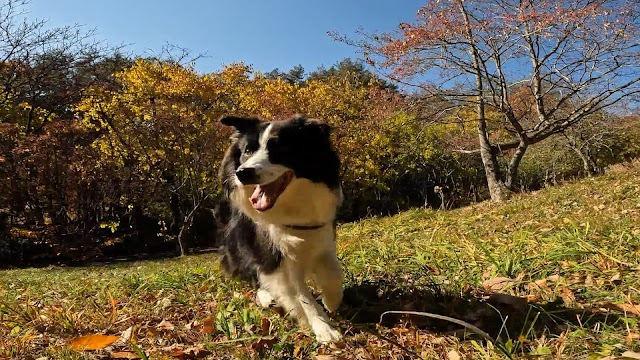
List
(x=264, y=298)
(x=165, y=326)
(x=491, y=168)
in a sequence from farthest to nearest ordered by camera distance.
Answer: (x=491, y=168)
(x=264, y=298)
(x=165, y=326)

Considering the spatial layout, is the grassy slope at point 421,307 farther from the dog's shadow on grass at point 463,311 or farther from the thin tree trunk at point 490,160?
the thin tree trunk at point 490,160

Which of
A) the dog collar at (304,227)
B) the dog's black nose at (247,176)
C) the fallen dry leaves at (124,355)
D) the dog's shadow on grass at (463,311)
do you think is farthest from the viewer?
the dog collar at (304,227)

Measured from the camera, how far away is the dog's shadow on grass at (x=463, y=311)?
6.83 ft

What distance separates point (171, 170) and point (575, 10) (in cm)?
1187

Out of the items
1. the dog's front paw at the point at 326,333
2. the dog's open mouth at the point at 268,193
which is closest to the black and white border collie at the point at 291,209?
the dog's open mouth at the point at 268,193

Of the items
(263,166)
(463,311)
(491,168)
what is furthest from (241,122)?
(491,168)

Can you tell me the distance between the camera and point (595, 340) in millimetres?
1817

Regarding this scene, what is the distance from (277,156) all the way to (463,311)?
1365 mm

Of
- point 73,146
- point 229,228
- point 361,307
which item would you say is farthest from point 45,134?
point 361,307

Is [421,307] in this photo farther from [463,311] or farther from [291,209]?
[291,209]

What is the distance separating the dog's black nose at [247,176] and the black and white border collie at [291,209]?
6 cm

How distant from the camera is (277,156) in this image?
2607 millimetres

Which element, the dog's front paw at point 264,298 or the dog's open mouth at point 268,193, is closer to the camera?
the dog's open mouth at point 268,193

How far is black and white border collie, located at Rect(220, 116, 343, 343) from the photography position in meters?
2.55
